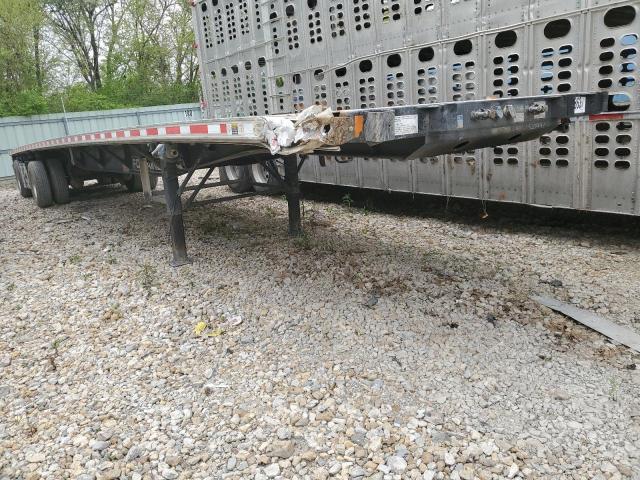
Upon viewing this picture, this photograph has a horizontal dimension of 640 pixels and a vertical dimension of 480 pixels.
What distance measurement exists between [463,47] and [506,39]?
52 centimetres

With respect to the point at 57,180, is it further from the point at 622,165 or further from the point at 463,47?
the point at 622,165

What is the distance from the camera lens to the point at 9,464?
9.63ft

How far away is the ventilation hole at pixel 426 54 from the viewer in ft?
22.0

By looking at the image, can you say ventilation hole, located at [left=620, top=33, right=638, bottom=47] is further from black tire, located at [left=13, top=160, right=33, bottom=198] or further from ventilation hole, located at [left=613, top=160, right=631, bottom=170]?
black tire, located at [left=13, top=160, right=33, bottom=198]

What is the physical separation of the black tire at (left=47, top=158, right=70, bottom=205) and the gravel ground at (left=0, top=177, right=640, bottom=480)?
13.8 ft

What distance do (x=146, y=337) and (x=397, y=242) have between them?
10.6 feet

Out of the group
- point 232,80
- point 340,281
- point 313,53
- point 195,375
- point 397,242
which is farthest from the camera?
point 232,80

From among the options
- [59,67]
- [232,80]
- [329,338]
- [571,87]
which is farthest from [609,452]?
[59,67]

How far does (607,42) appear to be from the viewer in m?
5.28

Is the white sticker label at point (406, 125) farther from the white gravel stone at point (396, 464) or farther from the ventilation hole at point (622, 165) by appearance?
the ventilation hole at point (622, 165)

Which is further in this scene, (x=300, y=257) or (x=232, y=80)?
(x=232, y=80)

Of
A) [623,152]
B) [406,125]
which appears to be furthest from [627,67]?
[406,125]

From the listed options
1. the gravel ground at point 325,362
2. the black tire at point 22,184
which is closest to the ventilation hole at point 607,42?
the gravel ground at point 325,362

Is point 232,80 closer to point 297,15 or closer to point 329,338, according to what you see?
point 297,15
